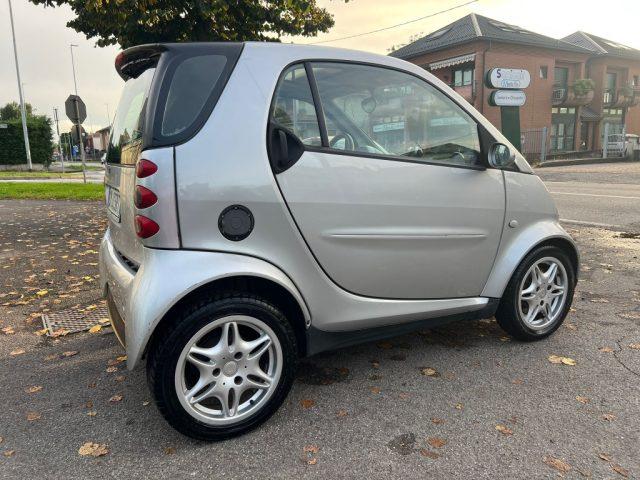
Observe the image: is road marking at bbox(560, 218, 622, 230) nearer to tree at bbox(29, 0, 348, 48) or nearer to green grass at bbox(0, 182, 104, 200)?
tree at bbox(29, 0, 348, 48)

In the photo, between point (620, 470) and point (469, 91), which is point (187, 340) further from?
point (469, 91)

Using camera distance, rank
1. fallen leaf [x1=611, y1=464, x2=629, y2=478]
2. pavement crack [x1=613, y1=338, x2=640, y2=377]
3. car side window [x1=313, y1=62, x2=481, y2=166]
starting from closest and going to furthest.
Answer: fallen leaf [x1=611, y1=464, x2=629, y2=478]
car side window [x1=313, y1=62, x2=481, y2=166]
pavement crack [x1=613, y1=338, x2=640, y2=377]

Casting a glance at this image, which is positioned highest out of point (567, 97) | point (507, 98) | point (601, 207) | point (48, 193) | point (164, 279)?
point (567, 97)

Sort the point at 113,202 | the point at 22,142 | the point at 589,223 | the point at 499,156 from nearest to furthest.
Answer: the point at 113,202 < the point at 499,156 < the point at 589,223 < the point at 22,142

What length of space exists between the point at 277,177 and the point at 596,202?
36.5ft

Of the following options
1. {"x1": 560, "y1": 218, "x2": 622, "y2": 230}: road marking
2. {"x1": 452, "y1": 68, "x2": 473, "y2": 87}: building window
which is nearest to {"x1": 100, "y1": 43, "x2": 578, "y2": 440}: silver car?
{"x1": 560, "y1": 218, "x2": 622, "y2": 230}: road marking

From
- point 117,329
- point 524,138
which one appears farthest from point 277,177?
point 524,138

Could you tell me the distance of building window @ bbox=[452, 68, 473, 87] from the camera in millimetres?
34688

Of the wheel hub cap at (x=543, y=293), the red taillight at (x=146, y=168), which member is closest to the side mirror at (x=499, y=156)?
the wheel hub cap at (x=543, y=293)

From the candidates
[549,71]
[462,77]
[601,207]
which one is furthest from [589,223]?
[549,71]

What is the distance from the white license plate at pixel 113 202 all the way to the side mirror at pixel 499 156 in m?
2.19

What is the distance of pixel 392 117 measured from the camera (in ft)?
9.48

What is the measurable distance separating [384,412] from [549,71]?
40.4m

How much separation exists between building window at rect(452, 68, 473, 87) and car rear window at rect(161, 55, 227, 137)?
35.1 meters
